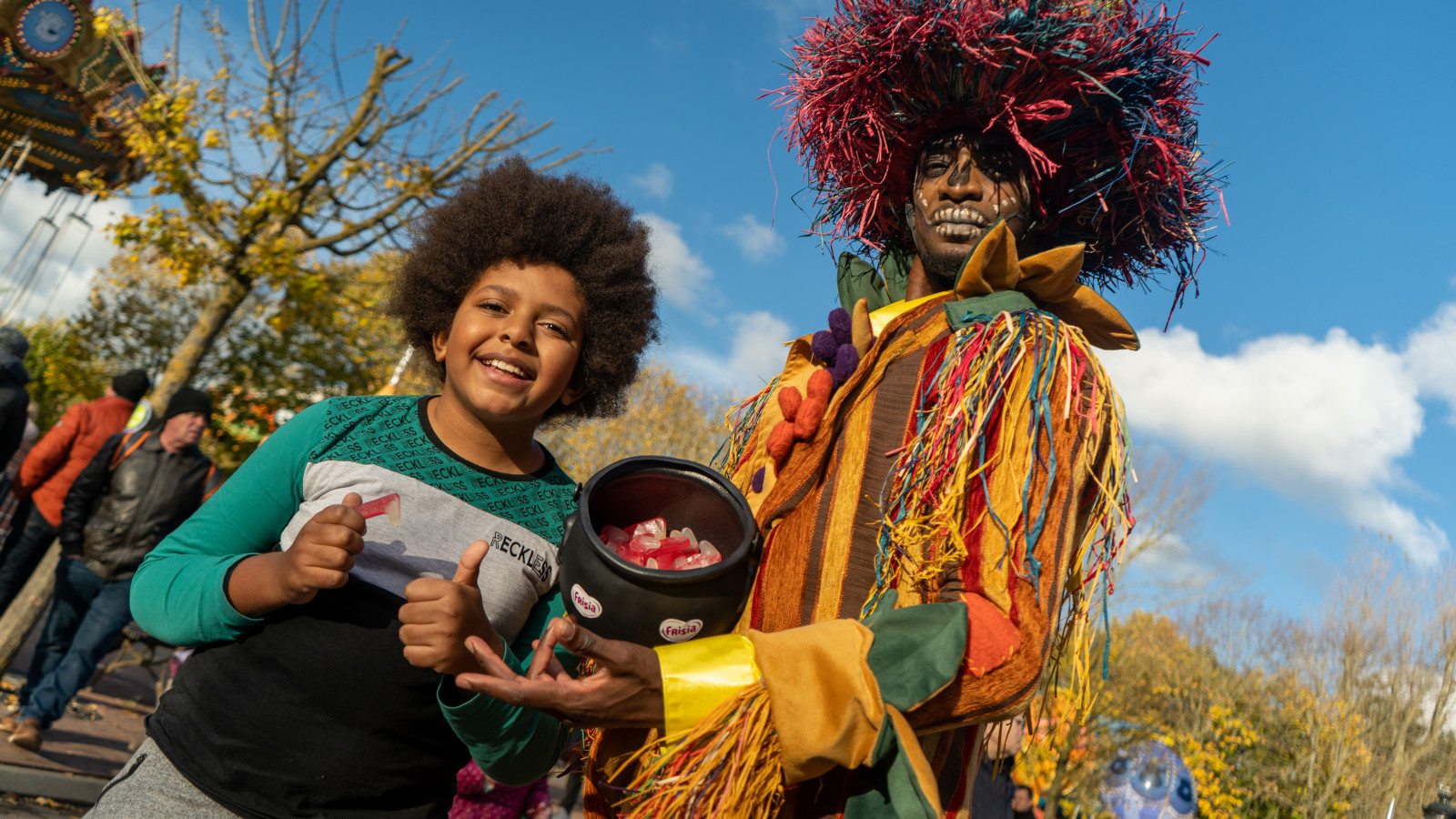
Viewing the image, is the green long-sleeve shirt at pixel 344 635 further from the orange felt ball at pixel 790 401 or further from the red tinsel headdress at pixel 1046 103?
the red tinsel headdress at pixel 1046 103

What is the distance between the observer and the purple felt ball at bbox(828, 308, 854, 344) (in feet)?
6.77

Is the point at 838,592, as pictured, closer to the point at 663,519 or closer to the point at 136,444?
the point at 663,519

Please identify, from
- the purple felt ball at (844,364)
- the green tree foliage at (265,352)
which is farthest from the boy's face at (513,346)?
the green tree foliage at (265,352)

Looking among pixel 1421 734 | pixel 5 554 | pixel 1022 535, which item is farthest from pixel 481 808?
pixel 1421 734

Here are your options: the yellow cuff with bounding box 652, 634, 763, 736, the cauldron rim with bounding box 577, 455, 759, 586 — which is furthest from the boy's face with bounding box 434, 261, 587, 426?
the yellow cuff with bounding box 652, 634, 763, 736

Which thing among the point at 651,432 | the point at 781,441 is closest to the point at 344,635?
the point at 781,441

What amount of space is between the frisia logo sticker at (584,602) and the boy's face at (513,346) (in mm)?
526

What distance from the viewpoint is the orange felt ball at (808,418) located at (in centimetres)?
184

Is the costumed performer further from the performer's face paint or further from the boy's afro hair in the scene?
the boy's afro hair

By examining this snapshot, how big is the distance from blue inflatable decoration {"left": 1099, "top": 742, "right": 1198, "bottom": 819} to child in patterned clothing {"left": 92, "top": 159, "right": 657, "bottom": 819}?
10760 mm

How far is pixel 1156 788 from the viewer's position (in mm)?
10359

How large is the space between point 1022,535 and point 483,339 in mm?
1104

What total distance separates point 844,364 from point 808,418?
0.17 meters

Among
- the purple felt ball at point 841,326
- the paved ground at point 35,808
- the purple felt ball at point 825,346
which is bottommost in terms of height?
the paved ground at point 35,808
